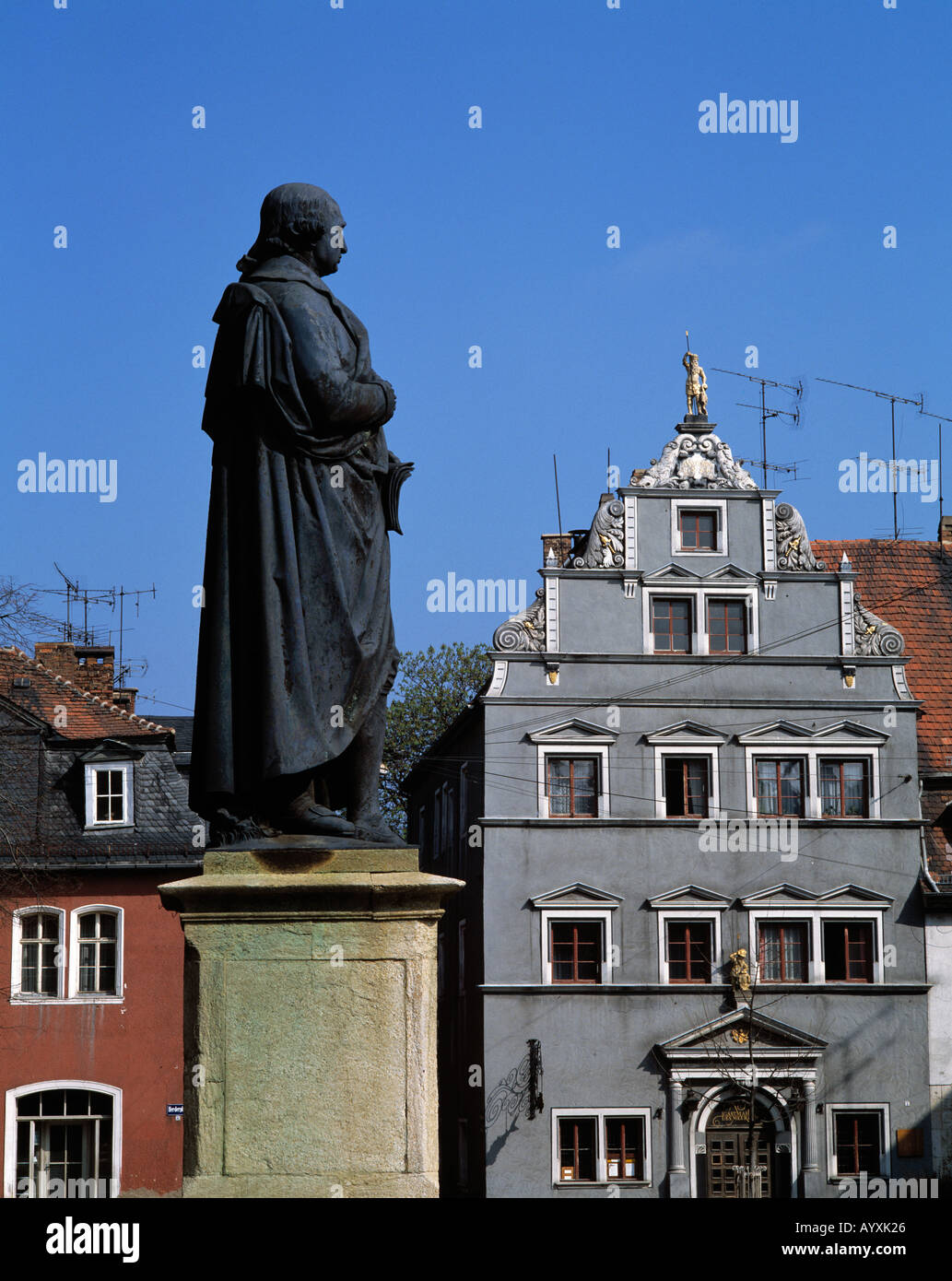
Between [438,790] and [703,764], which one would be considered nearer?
[703,764]

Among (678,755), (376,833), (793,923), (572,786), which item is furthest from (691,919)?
(376,833)

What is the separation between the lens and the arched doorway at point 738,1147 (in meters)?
45.9

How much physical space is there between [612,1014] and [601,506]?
11.9 meters

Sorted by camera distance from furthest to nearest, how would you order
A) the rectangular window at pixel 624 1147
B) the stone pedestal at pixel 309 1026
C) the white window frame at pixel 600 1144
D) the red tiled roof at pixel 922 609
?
the red tiled roof at pixel 922 609 < the rectangular window at pixel 624 1147 < the white window frame at pixel 600 1144 < the stone pedestal at pixel 309 1026

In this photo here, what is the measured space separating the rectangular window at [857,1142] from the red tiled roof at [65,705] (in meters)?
18.1

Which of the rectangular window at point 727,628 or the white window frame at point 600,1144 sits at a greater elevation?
the rectangular window at point 727,628

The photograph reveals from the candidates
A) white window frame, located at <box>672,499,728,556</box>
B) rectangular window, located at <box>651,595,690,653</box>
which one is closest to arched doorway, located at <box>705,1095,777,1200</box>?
rectangular window, located at <box>651,595,690,653</box>

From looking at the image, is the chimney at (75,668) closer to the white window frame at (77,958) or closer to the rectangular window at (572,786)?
the white window frame at (77,958)

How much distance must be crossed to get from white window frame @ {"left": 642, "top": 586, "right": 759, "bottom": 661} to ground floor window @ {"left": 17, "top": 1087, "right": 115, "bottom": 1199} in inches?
644

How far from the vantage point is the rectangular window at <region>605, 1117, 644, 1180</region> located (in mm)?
45188

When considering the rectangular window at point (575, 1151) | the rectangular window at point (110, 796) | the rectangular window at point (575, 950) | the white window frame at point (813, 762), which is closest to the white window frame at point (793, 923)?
the white window frame at point (813, 762)
